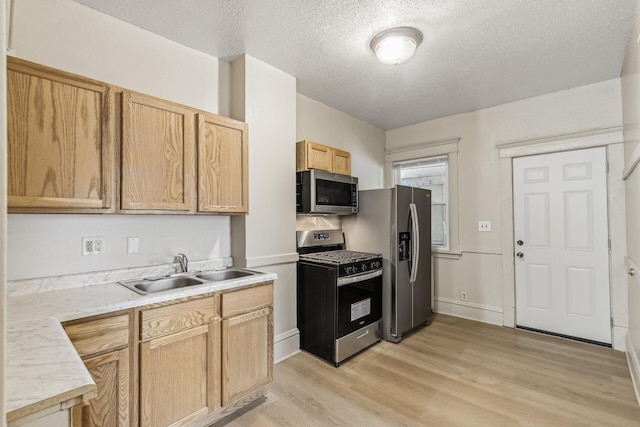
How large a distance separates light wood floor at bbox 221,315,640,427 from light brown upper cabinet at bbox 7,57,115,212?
Result: 5.43 feet

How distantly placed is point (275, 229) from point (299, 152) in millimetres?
855

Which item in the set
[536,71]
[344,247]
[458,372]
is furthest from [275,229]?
[536,71]

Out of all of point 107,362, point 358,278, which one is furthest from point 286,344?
point 107,362

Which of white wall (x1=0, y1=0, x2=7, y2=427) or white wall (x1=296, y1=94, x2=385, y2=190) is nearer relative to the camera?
white wall (x1=0, y1=0, x2=7, y2=427)

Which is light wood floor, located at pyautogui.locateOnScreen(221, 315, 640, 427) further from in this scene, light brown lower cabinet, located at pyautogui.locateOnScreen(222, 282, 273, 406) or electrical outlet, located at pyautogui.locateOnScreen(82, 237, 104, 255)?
electrical outlet, located at pyautogui.locateOnScreen(82, 237, 104, 255)

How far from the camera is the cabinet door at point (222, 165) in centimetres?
216

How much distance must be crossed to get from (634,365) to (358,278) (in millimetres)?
2164

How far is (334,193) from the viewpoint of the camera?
3.15 meters

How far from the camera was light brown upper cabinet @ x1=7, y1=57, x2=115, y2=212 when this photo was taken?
146 cm

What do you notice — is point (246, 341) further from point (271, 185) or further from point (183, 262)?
point (271, 185)

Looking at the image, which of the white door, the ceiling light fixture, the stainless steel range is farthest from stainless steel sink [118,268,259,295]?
the white door

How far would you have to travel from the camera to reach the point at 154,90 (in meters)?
2.22

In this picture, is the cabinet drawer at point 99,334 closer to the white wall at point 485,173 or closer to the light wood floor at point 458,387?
the light wood floor at point 458,387

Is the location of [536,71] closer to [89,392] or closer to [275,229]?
[275,229]
